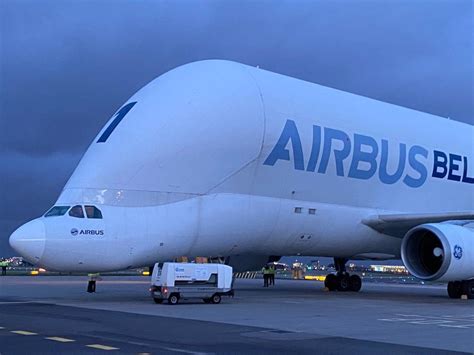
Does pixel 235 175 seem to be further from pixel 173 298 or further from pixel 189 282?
pixel 173 298

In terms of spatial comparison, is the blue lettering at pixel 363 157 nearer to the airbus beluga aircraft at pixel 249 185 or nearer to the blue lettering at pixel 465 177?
the airbus beluga aircraft at pixel 249 185

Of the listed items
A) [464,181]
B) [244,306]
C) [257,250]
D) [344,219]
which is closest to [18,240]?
[244,306]

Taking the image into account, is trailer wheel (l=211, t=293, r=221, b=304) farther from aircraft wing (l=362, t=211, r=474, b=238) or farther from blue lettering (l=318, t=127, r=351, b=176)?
aircraft wing (l=362, t=211, r=474, b=238)

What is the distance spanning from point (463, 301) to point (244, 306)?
8.57m

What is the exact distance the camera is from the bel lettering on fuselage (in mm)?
21297

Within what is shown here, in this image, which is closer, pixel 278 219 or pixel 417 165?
pixel 278 219

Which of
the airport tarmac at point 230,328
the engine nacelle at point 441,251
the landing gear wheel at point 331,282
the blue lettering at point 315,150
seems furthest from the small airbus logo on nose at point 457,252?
the landing gear wheel at point 331,282

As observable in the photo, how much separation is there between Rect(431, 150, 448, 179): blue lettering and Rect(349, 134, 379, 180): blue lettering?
3.47m

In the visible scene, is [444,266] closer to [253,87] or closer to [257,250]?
[257,250]

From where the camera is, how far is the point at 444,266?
20609 mm

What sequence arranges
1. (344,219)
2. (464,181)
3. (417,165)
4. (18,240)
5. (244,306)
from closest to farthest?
1. (18,240)
2. (244,306)
3. (344,219)
4. (417,165)
5. (464,181)

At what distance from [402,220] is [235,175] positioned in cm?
677

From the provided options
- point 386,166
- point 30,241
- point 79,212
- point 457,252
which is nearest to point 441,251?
point 457,252

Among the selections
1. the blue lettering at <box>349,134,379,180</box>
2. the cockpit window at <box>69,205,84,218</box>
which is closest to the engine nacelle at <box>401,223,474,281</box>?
the blue lettering at <box>349,134,379,180</box>
